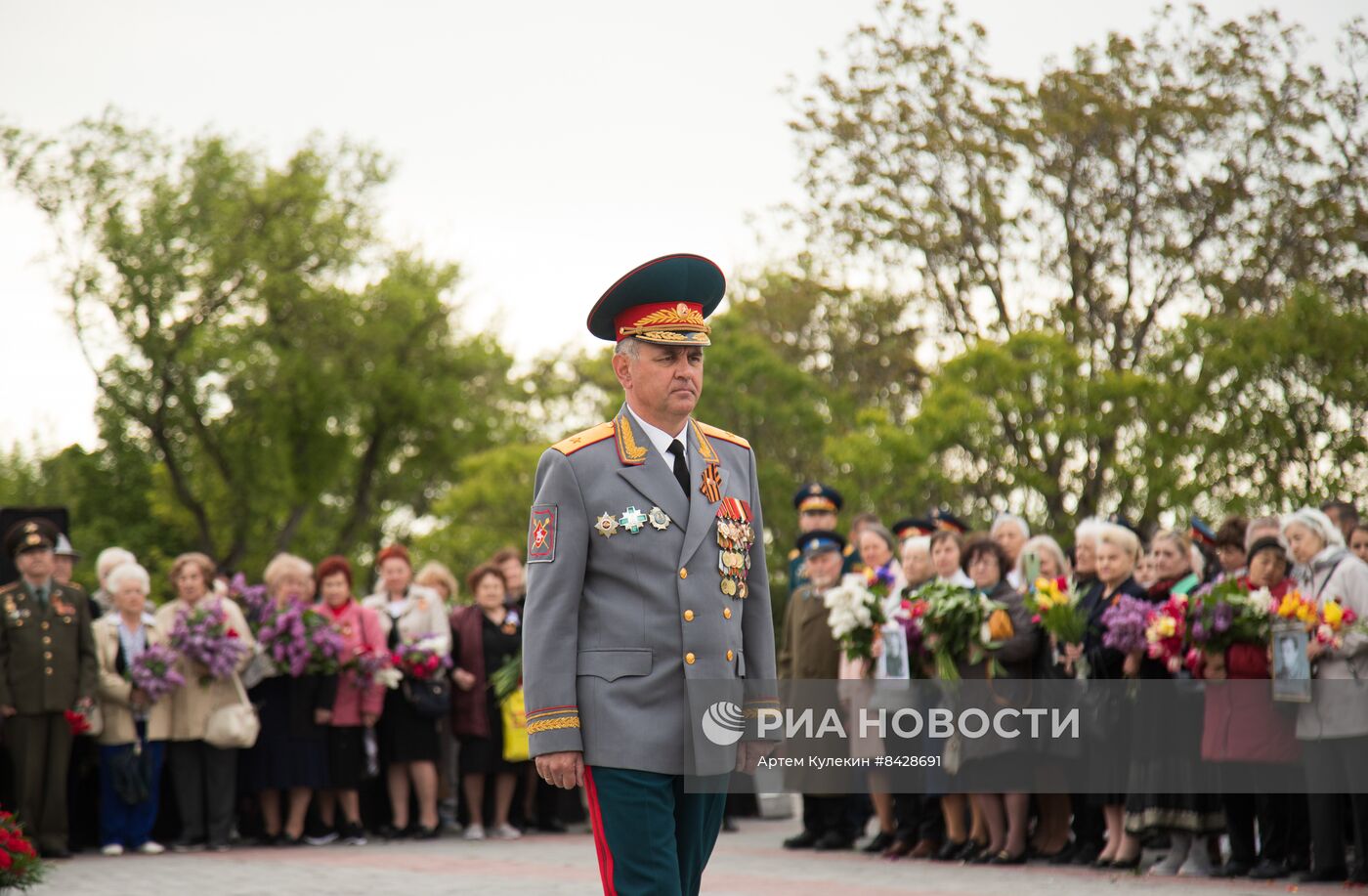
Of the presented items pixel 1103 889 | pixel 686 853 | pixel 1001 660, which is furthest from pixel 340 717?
pixel 686 853

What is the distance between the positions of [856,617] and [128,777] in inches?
216

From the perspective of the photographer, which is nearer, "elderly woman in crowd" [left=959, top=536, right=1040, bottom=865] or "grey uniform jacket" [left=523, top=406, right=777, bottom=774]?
"grey uniform jacket" [left=523, top=406, right=777, bottom=774]

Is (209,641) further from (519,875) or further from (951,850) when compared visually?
(951,850)

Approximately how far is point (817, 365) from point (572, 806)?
2350cm

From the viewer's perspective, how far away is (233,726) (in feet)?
40.5

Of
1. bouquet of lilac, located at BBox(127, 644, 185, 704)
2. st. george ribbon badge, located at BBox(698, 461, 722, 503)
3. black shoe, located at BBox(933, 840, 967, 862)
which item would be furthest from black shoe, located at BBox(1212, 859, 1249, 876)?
bouquet of lilac, located at BBox(127, 644, 185, 704)

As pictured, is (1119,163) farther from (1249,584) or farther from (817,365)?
(1249,584)

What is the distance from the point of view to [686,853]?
4816 mm

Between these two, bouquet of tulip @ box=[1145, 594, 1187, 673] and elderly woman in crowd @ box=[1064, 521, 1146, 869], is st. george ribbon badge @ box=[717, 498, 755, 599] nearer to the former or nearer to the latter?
bouquet of tulip @ box=[1145, 594, 1187, 673]

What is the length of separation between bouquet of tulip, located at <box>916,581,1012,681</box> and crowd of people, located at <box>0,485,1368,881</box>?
0.10m

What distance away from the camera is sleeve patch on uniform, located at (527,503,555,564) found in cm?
478

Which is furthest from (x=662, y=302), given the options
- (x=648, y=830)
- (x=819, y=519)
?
(x=819, y=519)

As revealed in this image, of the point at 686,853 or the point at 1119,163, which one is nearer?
the point at 686,853

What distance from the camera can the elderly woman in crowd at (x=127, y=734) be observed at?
12.2 m
